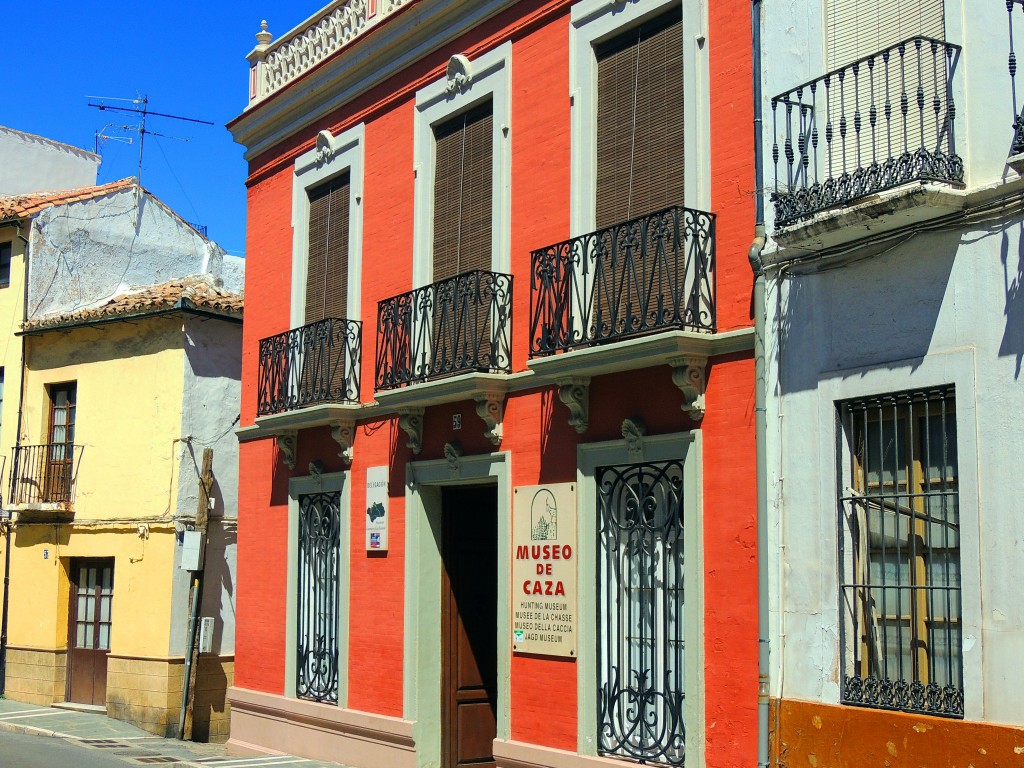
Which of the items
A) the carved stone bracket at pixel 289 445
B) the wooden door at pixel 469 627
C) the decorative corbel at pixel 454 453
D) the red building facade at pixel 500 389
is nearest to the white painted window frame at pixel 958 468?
the red building facade at pixel 500 389

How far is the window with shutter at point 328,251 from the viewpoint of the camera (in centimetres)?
1481

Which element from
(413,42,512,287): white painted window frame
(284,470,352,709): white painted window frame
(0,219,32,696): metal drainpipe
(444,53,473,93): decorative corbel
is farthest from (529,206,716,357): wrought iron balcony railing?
(0,219,32,696): metal drainpipe

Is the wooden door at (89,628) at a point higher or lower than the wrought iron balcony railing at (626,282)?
lower

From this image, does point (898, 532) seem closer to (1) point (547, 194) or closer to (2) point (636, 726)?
(2) point (636, 726)

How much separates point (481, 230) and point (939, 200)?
5.68 m

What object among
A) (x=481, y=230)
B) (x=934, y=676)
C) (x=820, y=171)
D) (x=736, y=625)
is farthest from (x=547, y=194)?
(x=934, y=676)

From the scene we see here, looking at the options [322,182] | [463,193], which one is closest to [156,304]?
[322,182]

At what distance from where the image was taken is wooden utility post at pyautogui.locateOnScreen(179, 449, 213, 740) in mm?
17844

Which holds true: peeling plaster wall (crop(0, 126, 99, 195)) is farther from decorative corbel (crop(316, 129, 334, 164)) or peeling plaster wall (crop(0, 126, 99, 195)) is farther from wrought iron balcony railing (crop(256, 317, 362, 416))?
wrought iron balcony railing (crop(256, 317, 362, 416))

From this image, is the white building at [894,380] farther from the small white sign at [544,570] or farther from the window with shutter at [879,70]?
the small white sign at [544,570]

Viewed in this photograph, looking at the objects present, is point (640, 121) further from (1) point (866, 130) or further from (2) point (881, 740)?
(2) point (881, 740)

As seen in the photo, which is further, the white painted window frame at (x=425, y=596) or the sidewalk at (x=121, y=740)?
the sidewalk at (x=121, y=740)

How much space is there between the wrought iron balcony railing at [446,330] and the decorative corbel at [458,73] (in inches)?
82.2

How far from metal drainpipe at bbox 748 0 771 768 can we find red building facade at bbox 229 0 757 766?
6.7 inches
